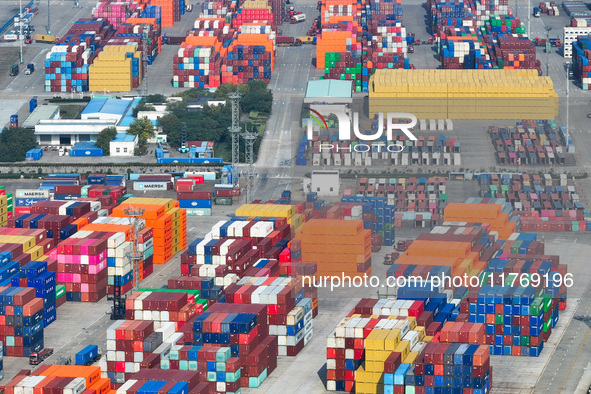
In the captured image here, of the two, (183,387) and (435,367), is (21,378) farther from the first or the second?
(435,367)

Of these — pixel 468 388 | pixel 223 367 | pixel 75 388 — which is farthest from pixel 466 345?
pixel 75 388

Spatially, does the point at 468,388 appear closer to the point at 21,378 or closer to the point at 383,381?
the point at 383,381

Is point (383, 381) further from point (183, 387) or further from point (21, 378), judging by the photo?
point (21, 378)

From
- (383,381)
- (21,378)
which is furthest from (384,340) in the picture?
(21,378)

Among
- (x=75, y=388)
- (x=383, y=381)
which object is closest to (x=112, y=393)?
(x=75, y=388)

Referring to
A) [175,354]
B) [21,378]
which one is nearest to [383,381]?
[175,354]

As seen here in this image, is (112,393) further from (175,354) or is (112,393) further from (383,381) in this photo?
(383,381)
